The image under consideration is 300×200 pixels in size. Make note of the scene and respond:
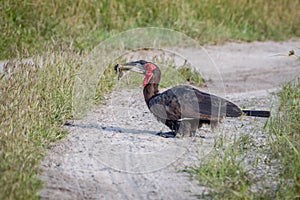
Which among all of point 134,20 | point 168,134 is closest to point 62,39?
point 134,20

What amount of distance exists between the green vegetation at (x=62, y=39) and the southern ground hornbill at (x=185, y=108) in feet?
1.74

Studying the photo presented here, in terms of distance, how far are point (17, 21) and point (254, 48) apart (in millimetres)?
4288

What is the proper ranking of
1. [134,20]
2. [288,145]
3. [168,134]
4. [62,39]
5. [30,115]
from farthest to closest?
1. [134,20]
2. [62,39]
3. [168,134]
4. [30,115]
5. [288,145]

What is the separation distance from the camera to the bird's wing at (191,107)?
5418 mm

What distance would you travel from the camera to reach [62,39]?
9.29 metres

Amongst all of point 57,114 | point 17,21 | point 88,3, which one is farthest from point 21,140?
point 88,3

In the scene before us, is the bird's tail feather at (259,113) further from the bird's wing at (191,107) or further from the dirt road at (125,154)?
the bird's wing at (191,107)

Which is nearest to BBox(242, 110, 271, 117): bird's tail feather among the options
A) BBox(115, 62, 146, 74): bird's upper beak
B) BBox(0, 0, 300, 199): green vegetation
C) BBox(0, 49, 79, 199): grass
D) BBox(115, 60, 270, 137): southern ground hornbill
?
BBox(115, 60, 270, 137): southern ground hornbill

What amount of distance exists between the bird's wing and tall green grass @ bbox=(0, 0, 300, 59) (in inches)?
132

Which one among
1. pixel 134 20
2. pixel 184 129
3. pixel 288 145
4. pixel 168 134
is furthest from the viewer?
pixel 134 20

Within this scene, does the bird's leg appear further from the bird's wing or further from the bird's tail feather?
the bird's tail feather

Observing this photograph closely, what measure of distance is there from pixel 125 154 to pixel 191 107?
71cm

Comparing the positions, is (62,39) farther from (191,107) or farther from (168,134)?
(191,107)

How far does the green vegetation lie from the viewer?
456 centimetres
